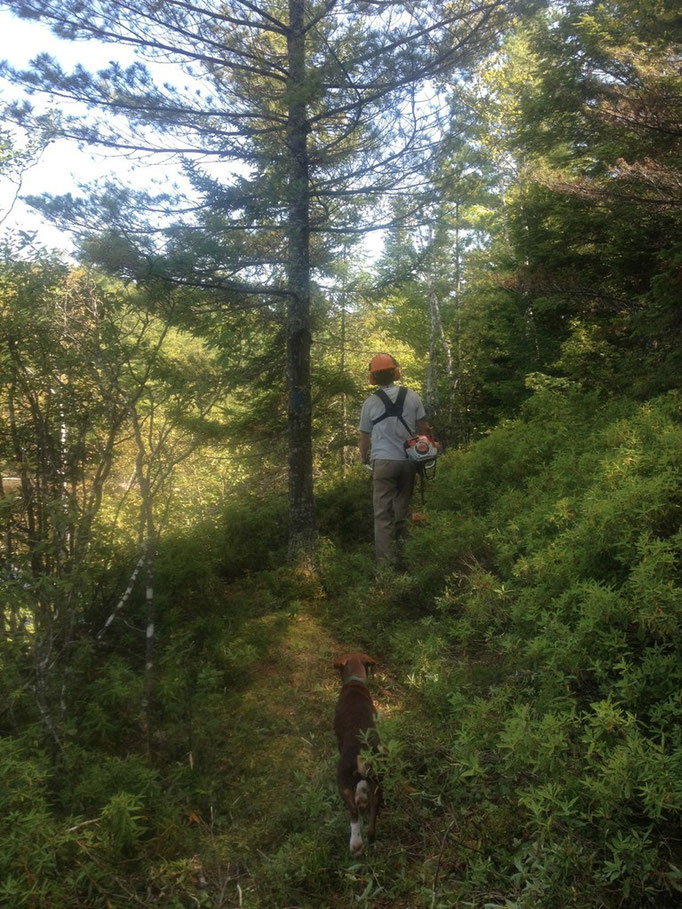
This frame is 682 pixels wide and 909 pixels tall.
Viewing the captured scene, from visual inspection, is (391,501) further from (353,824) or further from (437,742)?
(353,824)

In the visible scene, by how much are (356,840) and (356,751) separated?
1.34 feet

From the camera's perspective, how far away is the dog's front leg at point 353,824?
296 cm

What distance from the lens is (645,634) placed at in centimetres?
295

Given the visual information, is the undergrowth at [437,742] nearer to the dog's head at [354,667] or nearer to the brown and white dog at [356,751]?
the brown and white dog at [356,751]

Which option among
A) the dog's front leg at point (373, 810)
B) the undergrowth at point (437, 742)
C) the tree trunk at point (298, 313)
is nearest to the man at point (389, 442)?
the tree trunk at point (298, 313)

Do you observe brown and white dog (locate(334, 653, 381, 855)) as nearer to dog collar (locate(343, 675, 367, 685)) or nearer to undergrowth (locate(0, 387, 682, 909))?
dog collar (locate(343, 675, 367, 685))

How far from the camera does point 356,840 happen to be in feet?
9.77

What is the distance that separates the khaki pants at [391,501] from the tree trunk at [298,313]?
2.87 feet

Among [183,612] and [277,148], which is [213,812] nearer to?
[183,612]

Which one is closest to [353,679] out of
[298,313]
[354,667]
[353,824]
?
[354,667]

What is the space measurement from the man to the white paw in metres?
3.47

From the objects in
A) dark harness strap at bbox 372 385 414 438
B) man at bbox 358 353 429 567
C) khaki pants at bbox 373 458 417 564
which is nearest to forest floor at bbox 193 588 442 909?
khaki pants at bbox 373 458 417 564

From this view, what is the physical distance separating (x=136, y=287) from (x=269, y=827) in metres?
4.26

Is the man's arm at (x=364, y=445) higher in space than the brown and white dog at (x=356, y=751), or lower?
higher
